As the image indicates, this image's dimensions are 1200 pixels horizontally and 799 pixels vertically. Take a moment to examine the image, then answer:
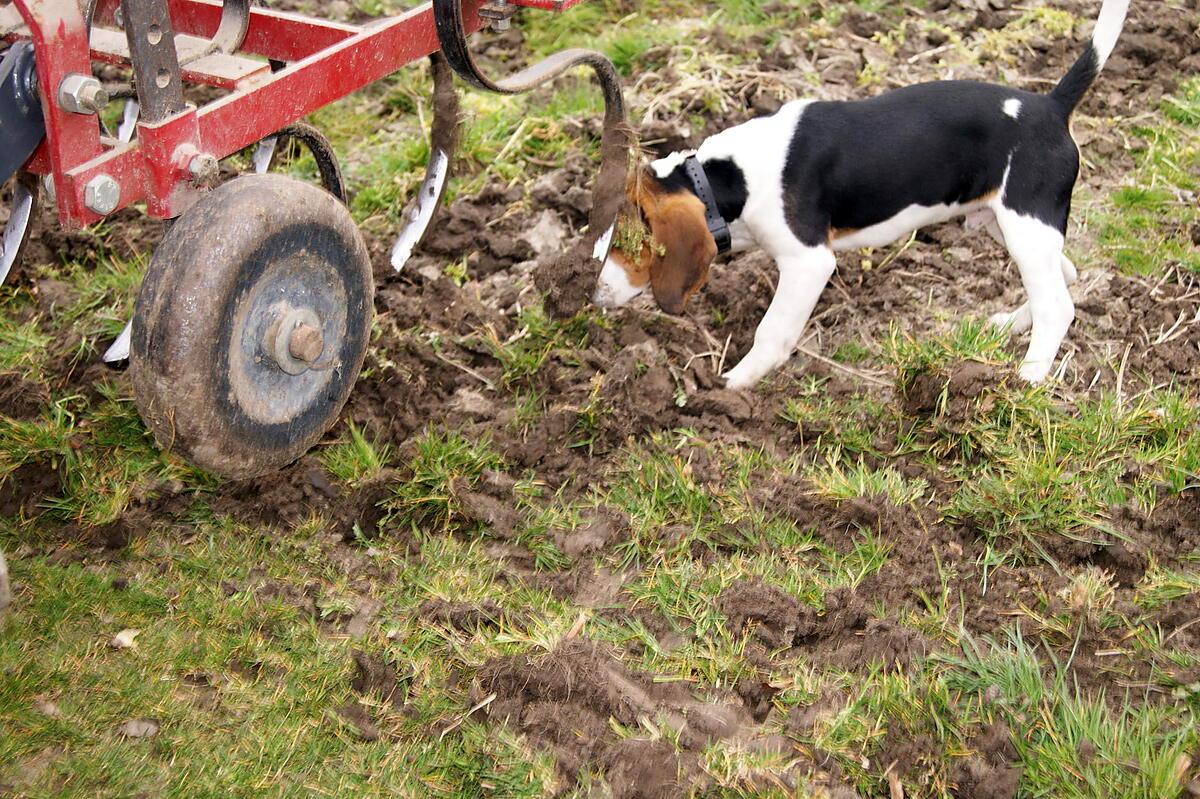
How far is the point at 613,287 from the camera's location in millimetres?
4020

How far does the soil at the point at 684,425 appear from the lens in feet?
8.84

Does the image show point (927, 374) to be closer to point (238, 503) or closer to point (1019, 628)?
point (1019, 628)

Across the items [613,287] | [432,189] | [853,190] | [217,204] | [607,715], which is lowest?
[607,715]

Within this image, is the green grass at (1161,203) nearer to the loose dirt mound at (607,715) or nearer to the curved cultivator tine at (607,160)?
the curved cultivator tine at (607,160)

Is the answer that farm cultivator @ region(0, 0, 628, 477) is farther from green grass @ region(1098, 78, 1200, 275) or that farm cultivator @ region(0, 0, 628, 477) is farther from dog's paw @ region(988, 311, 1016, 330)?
Answer: green grass @ region(1098, 78, 1200, 275)

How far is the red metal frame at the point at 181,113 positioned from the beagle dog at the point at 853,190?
810mm

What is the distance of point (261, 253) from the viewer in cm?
280

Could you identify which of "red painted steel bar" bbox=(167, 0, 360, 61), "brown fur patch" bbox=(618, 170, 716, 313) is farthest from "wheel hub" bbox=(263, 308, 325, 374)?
"brown fur patch" bbox=(618, 170, 716, 313)

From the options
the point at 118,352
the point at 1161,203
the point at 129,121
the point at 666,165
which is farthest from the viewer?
the point at 1161,203

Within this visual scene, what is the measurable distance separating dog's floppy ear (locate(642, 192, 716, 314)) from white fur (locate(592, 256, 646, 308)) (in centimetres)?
10

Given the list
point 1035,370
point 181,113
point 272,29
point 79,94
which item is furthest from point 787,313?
point 79,94

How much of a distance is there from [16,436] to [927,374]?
2.77 meters

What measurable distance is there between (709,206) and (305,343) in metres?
1.61

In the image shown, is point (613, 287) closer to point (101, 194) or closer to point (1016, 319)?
point (1016, 319)
